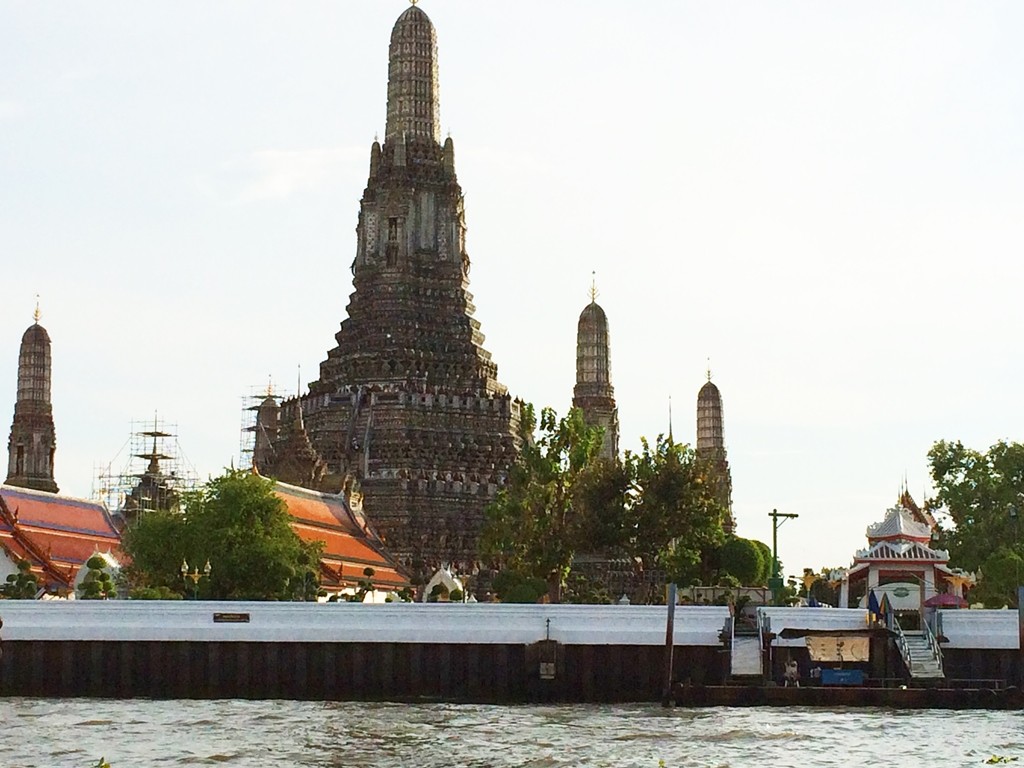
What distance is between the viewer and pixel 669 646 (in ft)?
156

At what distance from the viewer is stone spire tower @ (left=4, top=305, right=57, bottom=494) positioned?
11431 cm

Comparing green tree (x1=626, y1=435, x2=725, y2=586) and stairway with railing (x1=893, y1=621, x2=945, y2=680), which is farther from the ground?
green tree (x1=626, y1=435, x2=725, y2=586)

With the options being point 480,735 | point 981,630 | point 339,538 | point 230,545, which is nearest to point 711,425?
point 339,538

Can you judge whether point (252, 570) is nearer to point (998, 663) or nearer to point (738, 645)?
point (738, 645)

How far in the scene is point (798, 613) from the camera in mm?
52000

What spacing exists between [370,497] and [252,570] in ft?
137

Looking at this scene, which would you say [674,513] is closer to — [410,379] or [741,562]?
[741,562]

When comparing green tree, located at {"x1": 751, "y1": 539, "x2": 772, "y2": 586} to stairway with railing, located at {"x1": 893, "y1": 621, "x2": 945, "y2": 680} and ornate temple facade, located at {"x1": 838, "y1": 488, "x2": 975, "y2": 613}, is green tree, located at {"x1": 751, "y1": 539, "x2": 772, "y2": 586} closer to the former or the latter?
ornate temple facade, located at {"x1": 838, "y1": 488, "x2": 975, "y2": 613}

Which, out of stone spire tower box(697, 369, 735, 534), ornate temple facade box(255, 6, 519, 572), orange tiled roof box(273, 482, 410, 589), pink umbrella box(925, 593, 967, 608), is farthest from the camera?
stone spire tower box(697, 369, 735, 534)

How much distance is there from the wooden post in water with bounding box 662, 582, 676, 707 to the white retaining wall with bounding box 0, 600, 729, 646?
54.3 inches

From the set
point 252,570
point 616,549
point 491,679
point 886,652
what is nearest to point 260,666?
point 491,679

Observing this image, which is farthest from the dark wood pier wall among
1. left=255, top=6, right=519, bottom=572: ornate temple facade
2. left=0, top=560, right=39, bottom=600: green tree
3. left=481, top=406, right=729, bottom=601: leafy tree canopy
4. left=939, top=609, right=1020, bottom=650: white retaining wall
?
left=255, top=6, right=519, bottom=572: ornate temple facade

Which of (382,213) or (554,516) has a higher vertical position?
(382,213)

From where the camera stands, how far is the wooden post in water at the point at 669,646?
46.7m
